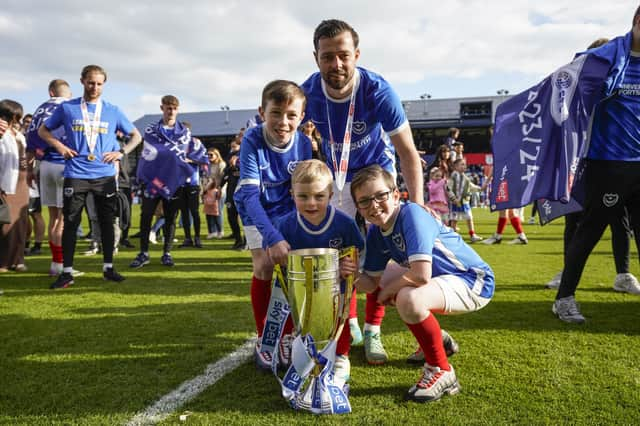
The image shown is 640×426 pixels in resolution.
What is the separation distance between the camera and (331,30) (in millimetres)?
2512

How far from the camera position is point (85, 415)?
1.97 meters

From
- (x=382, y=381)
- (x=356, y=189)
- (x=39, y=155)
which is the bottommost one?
(x=382, y=381)

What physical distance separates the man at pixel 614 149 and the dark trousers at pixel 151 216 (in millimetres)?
4944

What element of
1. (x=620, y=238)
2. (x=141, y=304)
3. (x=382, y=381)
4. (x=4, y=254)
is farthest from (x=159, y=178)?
(x=620, y=238)

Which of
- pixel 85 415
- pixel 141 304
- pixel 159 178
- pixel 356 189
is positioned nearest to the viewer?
pixel 85 415

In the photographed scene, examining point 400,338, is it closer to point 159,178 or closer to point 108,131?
point 108,131

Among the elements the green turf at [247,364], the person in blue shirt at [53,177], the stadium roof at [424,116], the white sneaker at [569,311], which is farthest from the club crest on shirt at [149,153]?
the stadium roof at [424,116]

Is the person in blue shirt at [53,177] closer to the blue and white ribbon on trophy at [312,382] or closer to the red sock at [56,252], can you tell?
the red sock at [56,252]

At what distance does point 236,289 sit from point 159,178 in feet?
8.02

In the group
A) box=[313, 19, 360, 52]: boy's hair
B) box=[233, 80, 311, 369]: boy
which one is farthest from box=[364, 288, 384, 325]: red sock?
box=[313, 19, 360, 52]: boy's hair

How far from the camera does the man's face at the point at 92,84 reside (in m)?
4.66

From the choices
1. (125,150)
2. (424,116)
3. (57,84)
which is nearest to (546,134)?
(125,150)

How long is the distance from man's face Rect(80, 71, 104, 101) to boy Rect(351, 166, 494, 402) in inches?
143

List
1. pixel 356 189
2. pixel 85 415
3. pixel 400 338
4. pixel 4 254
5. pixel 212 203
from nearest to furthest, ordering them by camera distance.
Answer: pixel 85 415
pixel 356 189
pixel 400 338
pixel 4 254
pixel 212 203
